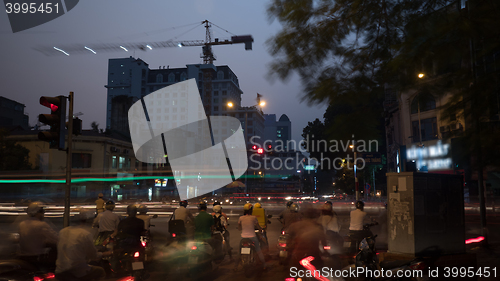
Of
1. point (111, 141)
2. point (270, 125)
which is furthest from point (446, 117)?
point (270, 125)

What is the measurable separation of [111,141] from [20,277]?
50.0m

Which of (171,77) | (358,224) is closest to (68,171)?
(358,224)

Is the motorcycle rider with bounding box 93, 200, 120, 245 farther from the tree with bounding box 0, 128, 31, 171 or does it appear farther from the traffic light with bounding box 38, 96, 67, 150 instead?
the tree with bounding box 0, 128, 31, 171

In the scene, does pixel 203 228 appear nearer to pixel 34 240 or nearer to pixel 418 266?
pixel 34 240

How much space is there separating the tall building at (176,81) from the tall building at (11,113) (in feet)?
105

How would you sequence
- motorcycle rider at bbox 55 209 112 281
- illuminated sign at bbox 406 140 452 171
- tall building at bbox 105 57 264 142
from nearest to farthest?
illuminated sign at bbox 406 140 452 171
motorcycle rider at bbox 55 209 112 281
tall building at bbox 105 57 264 142

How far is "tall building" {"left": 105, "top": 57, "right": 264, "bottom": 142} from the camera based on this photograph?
10806 centimetres

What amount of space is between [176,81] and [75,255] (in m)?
112

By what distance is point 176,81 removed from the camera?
374 ft

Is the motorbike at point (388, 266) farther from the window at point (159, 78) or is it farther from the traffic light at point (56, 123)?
the window at point (159, 78)

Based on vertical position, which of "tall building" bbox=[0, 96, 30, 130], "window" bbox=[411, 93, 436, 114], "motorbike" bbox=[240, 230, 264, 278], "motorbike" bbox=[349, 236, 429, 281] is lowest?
"motorbike" bbox=[240, 230, 264, 278]

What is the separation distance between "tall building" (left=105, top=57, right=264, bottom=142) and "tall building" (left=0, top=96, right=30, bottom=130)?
31927mm

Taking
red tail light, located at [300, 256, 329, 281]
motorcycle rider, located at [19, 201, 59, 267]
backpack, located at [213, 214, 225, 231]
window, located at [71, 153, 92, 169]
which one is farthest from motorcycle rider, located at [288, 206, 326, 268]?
window, located at [71, 153, 92, 169]

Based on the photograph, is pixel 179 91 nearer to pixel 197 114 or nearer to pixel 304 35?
pixel 197 114
